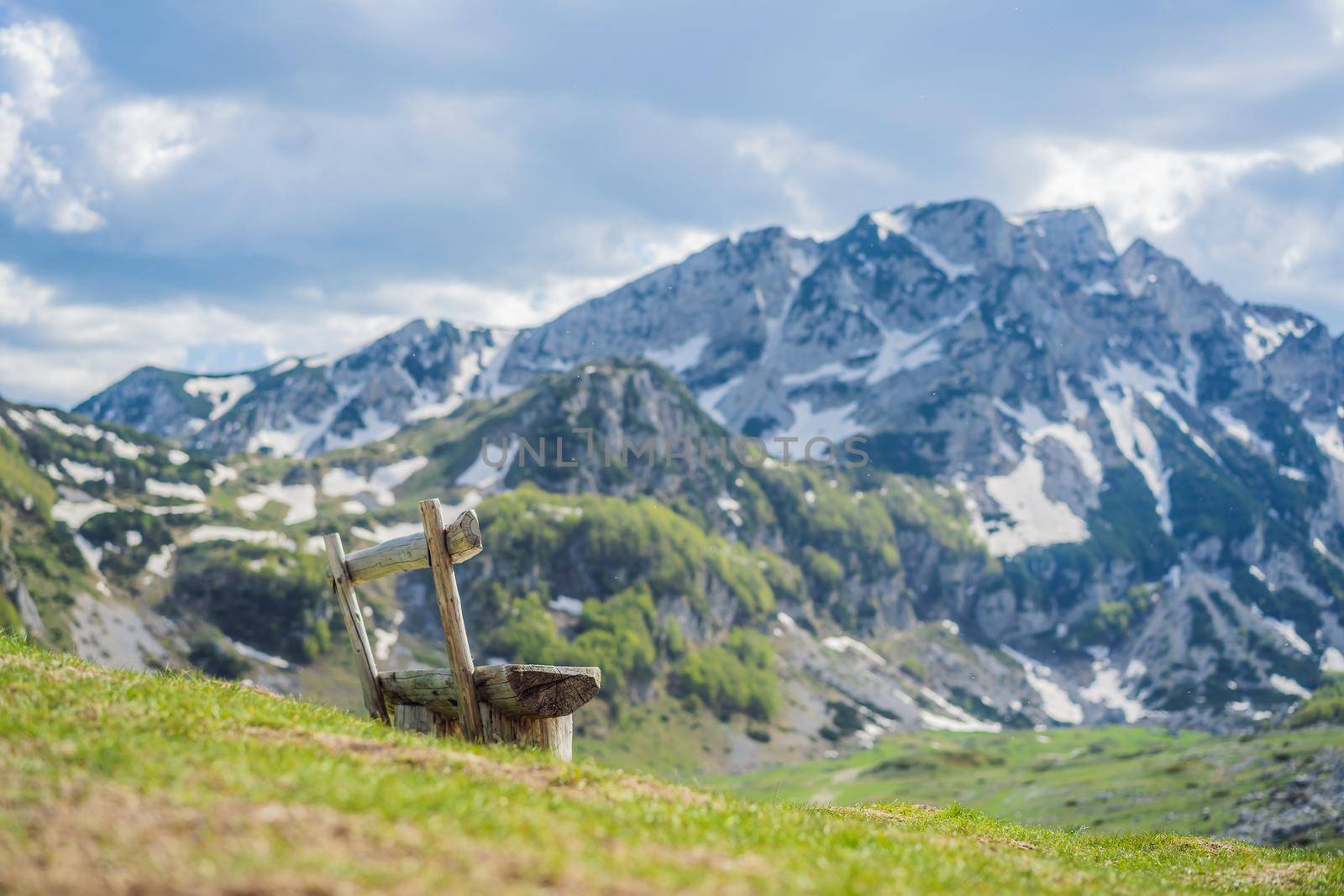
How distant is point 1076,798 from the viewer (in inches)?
6043

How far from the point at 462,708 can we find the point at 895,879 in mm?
9141

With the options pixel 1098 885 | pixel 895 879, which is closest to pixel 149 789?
pixel 895 879

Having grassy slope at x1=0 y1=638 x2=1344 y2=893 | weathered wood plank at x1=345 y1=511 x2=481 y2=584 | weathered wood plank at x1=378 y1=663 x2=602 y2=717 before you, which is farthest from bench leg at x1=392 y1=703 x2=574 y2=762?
weathered wood plank at x1=345 y1=511 x2=481 y2=584

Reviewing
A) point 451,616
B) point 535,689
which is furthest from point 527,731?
point 451,616

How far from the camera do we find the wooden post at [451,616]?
58.8ft

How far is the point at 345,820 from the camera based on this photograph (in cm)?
982

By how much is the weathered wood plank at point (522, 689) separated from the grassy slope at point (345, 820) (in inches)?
61.4

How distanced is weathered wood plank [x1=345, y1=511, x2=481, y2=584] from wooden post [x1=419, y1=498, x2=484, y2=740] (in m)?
0.17

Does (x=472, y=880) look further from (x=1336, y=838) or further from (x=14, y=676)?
(x=1336, y=838)

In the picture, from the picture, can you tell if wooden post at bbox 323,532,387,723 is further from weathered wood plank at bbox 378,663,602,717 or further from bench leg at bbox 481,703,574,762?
bench leg at bbox 481,703,574,762

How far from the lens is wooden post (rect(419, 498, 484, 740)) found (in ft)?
58.8

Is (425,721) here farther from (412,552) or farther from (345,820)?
(345,820)

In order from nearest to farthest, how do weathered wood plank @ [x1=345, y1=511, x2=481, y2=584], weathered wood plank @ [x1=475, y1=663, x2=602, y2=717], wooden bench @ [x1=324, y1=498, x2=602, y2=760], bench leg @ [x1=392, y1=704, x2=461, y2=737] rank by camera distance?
weathered wood plank @ [x1=475, y1=663, x2=602, y2=717] < wooden bench @ [x1=324, y1=498, x2=602, y2=760] < weathered wood plank @ [x1=345, y1=511, x2=481, y2=584] < bench leg @ [x1=392, y1=704, x2=461, y2=737]

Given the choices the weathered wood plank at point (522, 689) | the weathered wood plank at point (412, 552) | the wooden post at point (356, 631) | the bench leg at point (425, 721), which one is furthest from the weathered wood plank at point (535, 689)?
the wooden post at point (356, 631)
